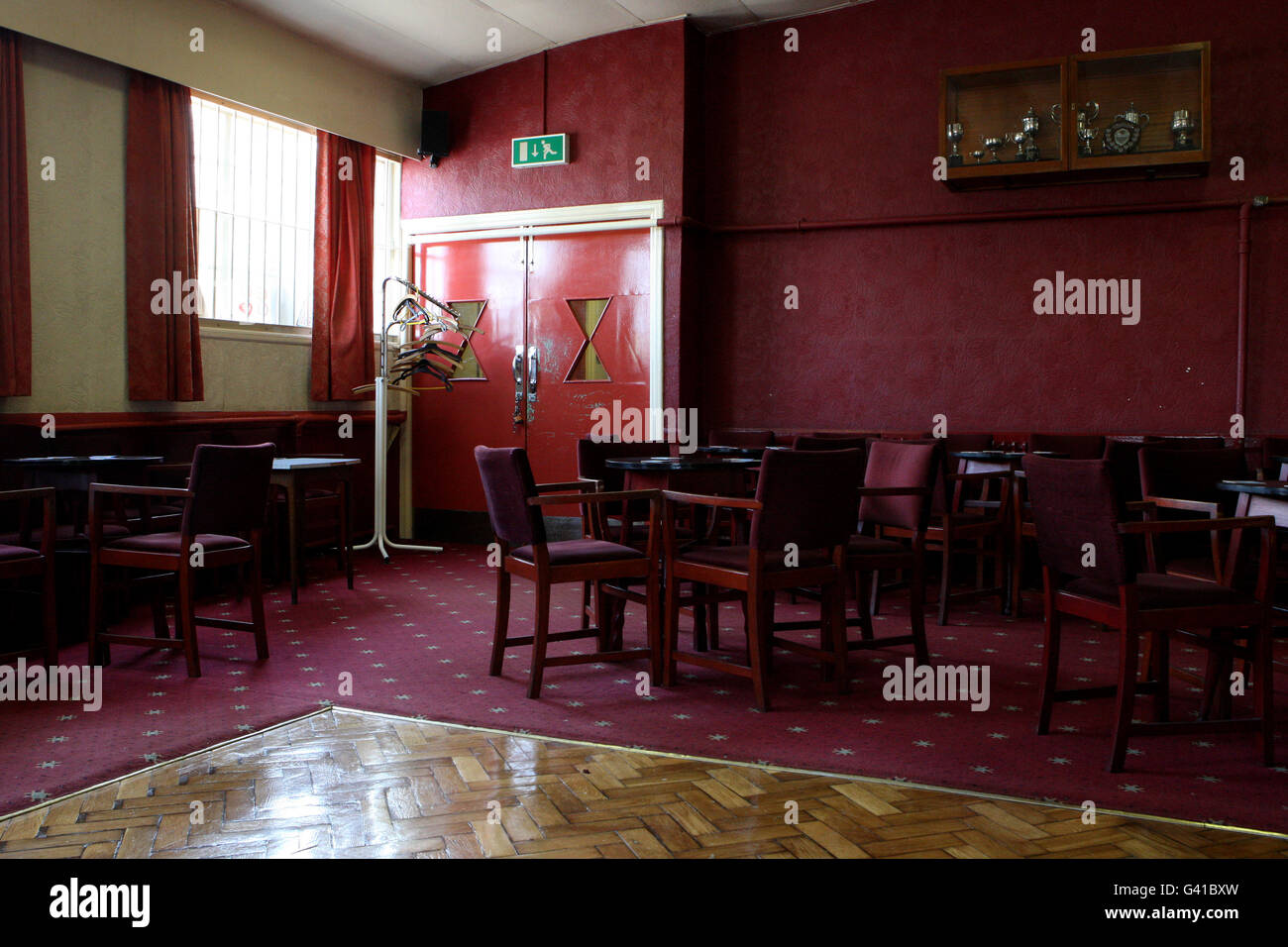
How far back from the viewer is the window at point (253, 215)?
21.8 feet

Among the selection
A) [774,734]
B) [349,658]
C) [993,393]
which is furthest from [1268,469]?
[349,658]

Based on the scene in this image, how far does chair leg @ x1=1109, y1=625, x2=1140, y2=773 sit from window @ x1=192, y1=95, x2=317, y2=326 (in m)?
5.65

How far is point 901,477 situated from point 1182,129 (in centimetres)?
331

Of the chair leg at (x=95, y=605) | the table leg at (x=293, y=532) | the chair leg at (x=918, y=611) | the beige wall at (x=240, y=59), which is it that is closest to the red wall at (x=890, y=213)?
the beige wall at (x=240, y=59)

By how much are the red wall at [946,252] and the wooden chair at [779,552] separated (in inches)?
142

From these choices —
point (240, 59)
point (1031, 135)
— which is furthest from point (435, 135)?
point (1031, 135)

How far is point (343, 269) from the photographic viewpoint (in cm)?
760

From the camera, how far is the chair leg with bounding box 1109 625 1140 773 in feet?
9.64

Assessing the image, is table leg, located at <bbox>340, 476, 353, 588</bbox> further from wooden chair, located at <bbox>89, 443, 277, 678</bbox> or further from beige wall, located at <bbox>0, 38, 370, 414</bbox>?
wooden chair, located at <bbox>89, 443, 277, 678</bbox>

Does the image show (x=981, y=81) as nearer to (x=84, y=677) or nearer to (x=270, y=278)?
(x=270, y=278)

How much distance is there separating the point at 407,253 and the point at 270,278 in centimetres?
140

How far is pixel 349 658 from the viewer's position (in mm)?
4309

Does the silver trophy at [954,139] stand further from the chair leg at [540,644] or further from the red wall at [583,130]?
the chair leg at [540,644]
